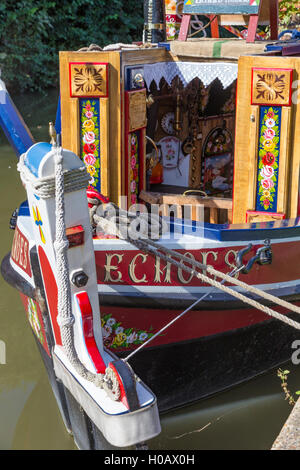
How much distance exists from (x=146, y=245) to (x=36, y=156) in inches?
37.3

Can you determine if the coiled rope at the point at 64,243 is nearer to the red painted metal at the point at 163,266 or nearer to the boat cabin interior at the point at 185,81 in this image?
the red painted metal at the point at 163,266

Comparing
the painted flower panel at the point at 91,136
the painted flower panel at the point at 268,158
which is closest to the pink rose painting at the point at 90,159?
the painted flower panel at the point at 91,136

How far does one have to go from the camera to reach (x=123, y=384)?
3.42m

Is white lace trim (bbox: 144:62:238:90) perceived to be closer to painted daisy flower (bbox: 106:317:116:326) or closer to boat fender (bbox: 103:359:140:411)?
painted daisy flower (bbox: 106:317:116:326)

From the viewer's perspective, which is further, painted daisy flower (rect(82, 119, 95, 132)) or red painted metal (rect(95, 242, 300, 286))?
painted daisy flower (rect(82, 119, 95, 132))

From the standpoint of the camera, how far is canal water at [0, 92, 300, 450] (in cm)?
480

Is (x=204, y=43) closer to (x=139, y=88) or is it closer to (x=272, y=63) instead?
(x=139, y=88)

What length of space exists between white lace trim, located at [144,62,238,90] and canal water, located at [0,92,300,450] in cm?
253

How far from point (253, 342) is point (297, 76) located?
209cm

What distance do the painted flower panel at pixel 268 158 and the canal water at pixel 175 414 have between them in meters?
1.56

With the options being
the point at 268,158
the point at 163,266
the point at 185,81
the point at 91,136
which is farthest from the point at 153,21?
the point at 163,266

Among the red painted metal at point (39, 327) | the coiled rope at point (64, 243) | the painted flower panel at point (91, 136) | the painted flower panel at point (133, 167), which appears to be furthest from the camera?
the painted flower panel at point (133, 167)

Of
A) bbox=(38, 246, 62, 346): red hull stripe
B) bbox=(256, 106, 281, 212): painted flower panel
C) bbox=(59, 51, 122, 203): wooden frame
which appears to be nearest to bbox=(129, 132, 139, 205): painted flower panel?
bbox=(59, 51, 122, 203): wooden frame

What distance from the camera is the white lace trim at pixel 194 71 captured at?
5382 mm
